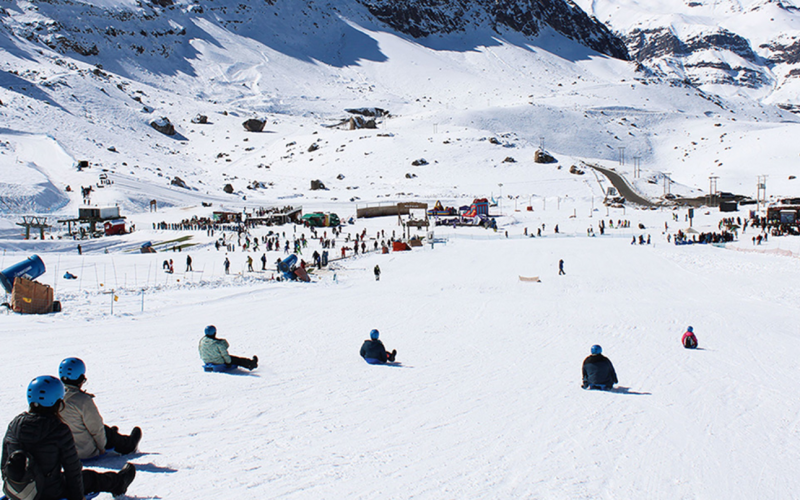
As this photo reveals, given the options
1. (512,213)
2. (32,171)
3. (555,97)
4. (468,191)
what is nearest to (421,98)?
(555,97)

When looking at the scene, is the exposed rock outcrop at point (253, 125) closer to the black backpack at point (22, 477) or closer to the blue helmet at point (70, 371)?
the blue helmet at point (70, 371)

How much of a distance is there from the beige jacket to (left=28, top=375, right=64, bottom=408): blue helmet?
110 cm

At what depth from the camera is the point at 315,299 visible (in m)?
17.6

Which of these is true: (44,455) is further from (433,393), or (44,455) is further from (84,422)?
(433,393)

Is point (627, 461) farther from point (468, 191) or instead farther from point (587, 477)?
point (468, 191)

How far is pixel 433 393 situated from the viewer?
7.67 meters

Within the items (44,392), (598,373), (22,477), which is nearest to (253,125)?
(598,373)

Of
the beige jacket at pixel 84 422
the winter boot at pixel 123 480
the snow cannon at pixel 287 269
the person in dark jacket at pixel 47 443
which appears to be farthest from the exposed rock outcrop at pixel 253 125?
the person in dark jacket at pixel 47 443

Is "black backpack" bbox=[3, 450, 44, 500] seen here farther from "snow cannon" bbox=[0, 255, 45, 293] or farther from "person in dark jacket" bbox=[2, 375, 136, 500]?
"snow cannon" bbox=[0, 255, 45, 293]

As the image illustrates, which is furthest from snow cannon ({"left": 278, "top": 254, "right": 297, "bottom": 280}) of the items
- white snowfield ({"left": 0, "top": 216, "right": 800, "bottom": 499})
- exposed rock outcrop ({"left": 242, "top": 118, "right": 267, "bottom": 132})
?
exposed rock outcrop ({"left": 242, "top": 118, "right": 267, "bottom": 132})

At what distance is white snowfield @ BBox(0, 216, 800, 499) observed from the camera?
4.89 m

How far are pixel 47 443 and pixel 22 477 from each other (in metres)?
→ 0.23

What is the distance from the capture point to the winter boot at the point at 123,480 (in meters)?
3.98

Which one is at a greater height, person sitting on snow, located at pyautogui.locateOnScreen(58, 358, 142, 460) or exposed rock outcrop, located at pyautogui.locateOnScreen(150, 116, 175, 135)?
exposed rock outcrop, located at pyautogui.locateOnScreen(150, 116, 175, 135)
